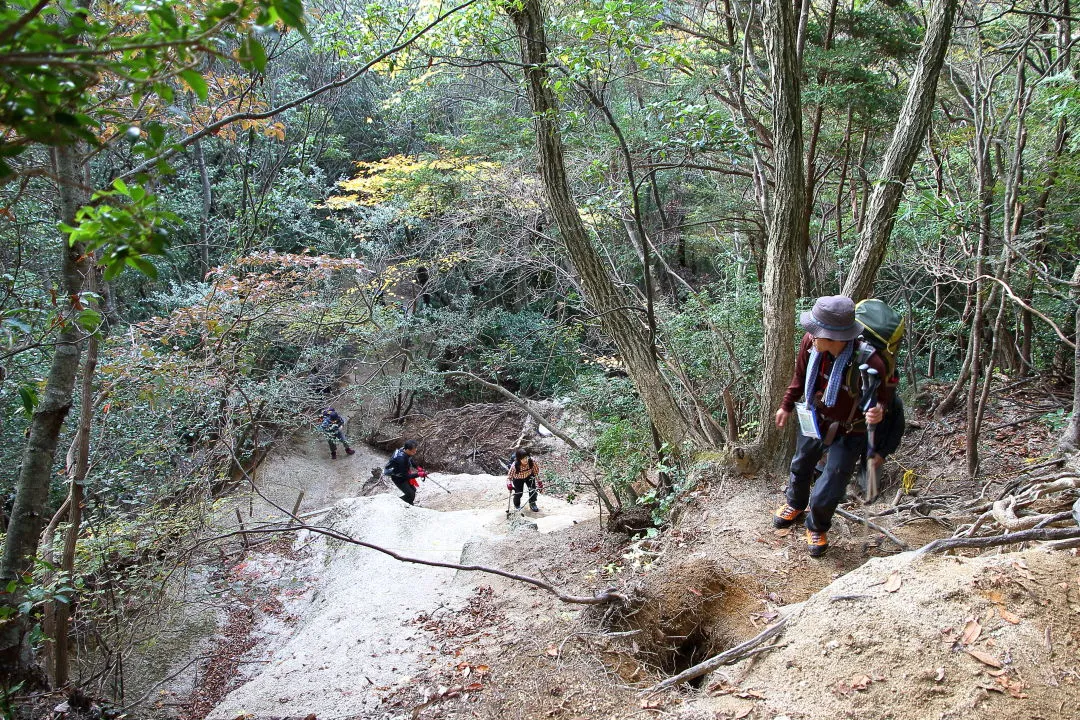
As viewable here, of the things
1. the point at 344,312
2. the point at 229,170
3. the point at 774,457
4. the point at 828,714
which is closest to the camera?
the point at 828,714

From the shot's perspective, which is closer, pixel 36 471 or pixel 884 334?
pixel 36 471

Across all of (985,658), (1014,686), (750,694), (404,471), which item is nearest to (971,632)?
(985,658)

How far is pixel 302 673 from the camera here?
4.91 metres

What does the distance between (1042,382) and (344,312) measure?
37.1 ft

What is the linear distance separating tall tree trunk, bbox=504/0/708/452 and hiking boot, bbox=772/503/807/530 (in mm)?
1732

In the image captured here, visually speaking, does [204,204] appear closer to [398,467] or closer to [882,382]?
[398,467]

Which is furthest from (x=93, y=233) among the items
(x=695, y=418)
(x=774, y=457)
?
(x=695, y=418)

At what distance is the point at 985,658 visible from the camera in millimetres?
2457

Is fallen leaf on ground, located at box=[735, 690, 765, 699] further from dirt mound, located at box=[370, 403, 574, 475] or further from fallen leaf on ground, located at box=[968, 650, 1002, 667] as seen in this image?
dirt mound, located at box=[370, 403, 574, 475]

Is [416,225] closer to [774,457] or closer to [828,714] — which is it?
[774,457]

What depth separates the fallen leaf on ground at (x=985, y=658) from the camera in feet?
7.97

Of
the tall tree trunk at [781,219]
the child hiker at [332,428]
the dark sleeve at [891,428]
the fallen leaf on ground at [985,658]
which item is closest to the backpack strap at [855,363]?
the dark sleeve at [891,428]

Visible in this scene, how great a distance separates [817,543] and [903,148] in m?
3.45

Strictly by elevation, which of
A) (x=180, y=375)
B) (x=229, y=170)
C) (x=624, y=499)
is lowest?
(x=624, y=499)
